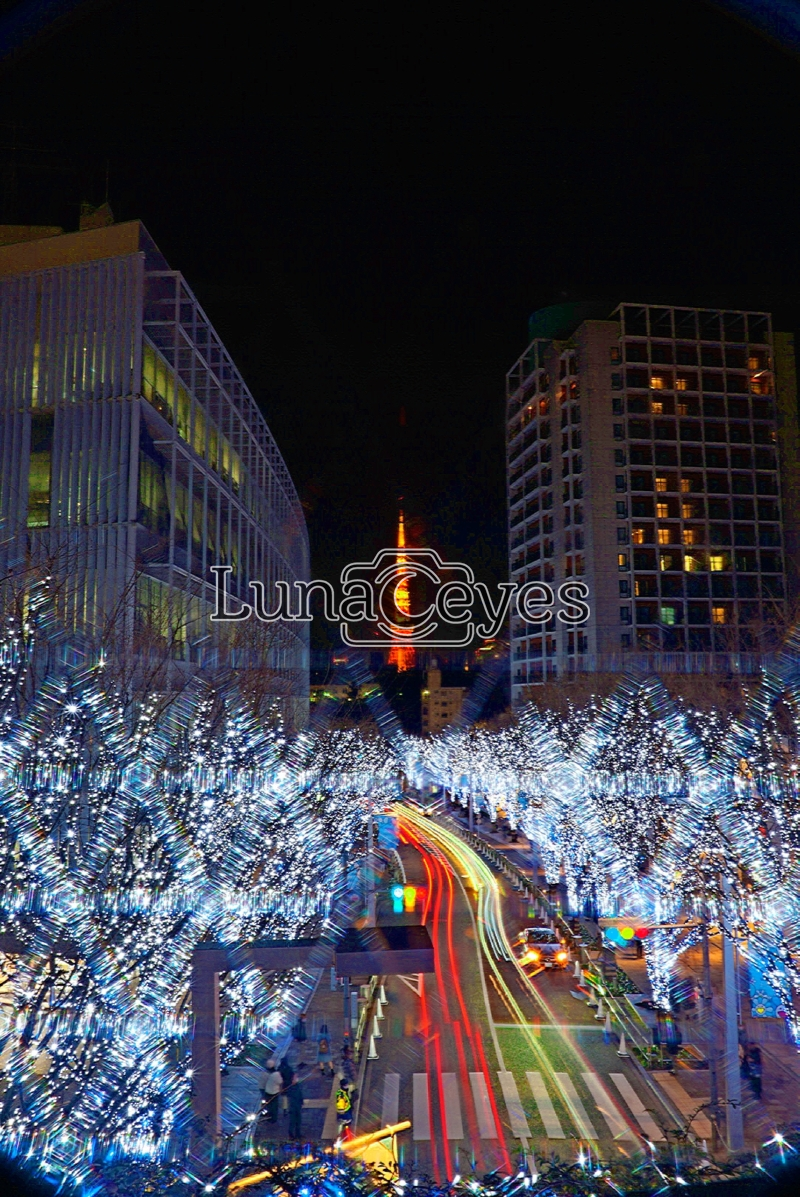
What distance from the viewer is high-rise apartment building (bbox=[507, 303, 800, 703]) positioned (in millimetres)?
52812

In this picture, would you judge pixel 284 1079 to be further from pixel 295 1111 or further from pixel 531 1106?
pixel 531 1106

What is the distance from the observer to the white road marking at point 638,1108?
1218 cm

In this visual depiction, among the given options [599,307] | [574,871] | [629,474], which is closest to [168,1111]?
[574,871]

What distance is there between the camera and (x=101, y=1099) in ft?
28.6

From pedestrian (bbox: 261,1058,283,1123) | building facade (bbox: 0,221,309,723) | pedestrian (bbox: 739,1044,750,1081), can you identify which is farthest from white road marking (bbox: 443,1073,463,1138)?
building facade (bbox: 0,221,309,723)

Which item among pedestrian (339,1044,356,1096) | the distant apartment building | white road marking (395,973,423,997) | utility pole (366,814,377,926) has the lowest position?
white road marking (395,973,423,997)

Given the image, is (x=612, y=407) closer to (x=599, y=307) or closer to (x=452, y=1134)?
(x=599, y=307)

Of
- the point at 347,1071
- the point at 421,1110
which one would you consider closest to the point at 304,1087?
the point at 347,1071

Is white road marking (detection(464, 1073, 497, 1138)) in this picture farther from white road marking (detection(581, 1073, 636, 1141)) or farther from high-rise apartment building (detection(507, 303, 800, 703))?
high-rise apartment building (detection(507, 303, 800, 703))

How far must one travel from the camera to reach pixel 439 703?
4796 inches

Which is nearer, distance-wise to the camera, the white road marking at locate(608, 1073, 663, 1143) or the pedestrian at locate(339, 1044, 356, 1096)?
the white road marking at locate(608, 1073, 663, 1143)

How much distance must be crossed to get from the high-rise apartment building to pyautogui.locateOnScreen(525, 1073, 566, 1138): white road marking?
38528 millimetres

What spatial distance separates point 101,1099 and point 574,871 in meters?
19.7

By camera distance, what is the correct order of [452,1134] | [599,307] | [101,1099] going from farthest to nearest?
[599,307]
[452,1134]
[101,1099]
